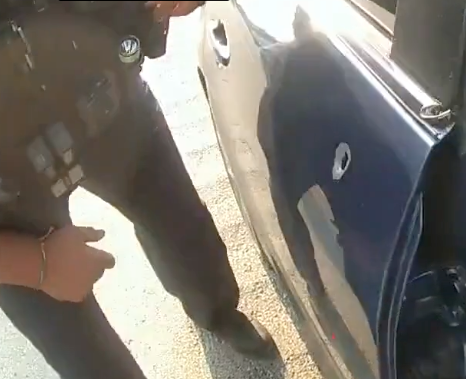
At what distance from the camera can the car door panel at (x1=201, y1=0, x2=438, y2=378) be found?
67cm

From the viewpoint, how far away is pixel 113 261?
0.87 metres

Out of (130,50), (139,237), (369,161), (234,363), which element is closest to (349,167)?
(369,161)

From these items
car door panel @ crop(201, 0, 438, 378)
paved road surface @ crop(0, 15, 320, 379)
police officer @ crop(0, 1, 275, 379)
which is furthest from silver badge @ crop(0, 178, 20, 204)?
paved road surface @ crop(0, 15, 320, 379)

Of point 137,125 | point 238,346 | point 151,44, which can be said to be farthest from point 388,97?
point 238,346

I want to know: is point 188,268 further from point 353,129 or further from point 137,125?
point 353,129

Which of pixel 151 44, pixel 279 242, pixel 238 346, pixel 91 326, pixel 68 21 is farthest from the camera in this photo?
pixel 238 346

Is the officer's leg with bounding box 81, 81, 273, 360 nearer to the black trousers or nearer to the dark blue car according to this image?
the black trousers

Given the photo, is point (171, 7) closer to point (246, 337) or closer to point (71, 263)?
point (71, 263)

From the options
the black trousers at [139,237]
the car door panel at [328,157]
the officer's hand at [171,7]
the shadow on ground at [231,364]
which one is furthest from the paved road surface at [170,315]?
the officer's hand at [171,7]

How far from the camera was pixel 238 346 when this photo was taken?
1315mm

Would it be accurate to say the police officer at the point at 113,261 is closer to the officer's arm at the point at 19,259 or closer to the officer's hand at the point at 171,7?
the officer's arm at the point at 19,259

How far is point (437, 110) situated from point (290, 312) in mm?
805

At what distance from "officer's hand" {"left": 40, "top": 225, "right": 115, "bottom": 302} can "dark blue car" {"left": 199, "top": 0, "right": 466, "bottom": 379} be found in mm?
241

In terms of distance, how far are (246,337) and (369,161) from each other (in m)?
0.68
